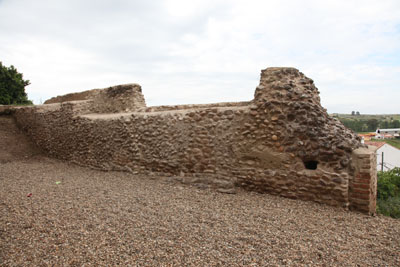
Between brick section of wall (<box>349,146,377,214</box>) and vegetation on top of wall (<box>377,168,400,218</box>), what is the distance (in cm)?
127

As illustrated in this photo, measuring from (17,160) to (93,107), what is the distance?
351 cm

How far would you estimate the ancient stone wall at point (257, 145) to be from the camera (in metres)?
4.65

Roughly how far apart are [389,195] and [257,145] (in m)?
6.23

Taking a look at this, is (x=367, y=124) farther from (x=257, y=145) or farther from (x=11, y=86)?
(x=11, y=86)

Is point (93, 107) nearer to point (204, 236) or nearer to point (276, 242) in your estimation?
point (204, 236)

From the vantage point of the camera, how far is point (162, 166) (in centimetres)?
646

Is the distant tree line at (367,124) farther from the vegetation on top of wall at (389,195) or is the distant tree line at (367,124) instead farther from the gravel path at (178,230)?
the gravel path at (178,230)

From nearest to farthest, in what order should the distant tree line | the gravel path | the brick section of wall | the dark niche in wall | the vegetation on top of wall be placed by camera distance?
the gravel path → the brick section of wall → the dark niche in wall → the vegetation on top of wall → the distant tree line

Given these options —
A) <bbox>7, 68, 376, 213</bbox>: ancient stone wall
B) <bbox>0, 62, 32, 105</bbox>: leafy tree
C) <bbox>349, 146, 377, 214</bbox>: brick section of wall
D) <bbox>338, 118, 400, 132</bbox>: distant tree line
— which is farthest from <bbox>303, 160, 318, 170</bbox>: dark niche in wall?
<bbox>0, 62, 32, 105</bbox>: leafy tree

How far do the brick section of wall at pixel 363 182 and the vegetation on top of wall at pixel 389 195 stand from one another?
1.27 meters

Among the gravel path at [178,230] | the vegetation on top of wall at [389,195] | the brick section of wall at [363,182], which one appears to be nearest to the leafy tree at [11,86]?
the gravel path at [178,230]

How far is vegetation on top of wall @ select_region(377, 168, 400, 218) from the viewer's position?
551cm

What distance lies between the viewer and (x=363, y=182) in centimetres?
436

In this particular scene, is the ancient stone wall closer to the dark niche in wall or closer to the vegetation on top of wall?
the dark niche in wall
